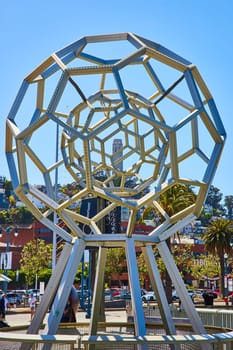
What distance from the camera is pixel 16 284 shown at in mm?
65000

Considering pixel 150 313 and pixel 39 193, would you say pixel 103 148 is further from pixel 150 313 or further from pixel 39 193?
pixel 150 313

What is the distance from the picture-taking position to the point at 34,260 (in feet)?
192

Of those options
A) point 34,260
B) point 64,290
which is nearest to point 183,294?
point 64,290

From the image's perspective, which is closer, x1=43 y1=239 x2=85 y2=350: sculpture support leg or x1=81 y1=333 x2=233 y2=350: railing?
x1=81 y1=333 x2=233 y2=350: railing

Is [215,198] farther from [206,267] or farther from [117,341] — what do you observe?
[117,341]

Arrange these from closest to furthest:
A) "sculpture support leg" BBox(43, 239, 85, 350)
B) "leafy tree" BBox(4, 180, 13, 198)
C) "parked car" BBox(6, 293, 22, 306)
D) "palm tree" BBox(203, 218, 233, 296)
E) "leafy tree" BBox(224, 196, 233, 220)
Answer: "sculpture support leg" BBox(43, 239, 85, 350) → "parked car" BBox(6, 293, 22, 306) → "palm tree" BBox(203, 218, 233, 296) → "leafy tree" BBox(4, 180, 13, 198) → "leafy tree" BBox(224, 196, 233, 220)

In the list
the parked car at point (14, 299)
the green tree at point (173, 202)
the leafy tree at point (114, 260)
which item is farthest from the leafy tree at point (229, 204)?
the green tree at point (173, 202)

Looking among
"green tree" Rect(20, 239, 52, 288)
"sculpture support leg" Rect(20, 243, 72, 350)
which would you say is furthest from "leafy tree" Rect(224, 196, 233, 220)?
"sculpture support leg" Rect(20, 243, 72, 350)

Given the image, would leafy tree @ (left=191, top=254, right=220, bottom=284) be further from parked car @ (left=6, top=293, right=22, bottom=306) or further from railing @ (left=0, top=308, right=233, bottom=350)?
railing @ (left=0, top=308, right=233, bottom=350)

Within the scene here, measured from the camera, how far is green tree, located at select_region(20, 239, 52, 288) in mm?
58750

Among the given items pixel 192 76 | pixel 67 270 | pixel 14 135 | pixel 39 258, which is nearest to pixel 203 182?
pixel 192 76

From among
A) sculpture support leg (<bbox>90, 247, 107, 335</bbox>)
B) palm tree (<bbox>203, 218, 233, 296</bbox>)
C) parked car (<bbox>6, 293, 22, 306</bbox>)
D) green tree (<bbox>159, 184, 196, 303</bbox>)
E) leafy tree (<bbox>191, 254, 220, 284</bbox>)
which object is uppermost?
green tree (<bbox>159, 184, 196, 303</bbox>)

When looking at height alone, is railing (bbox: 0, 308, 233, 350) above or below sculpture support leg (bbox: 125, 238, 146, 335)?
below

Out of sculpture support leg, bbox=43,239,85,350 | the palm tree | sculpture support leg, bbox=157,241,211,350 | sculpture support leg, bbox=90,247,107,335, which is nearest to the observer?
sculpture support leg, bbox=43,239,85,350
